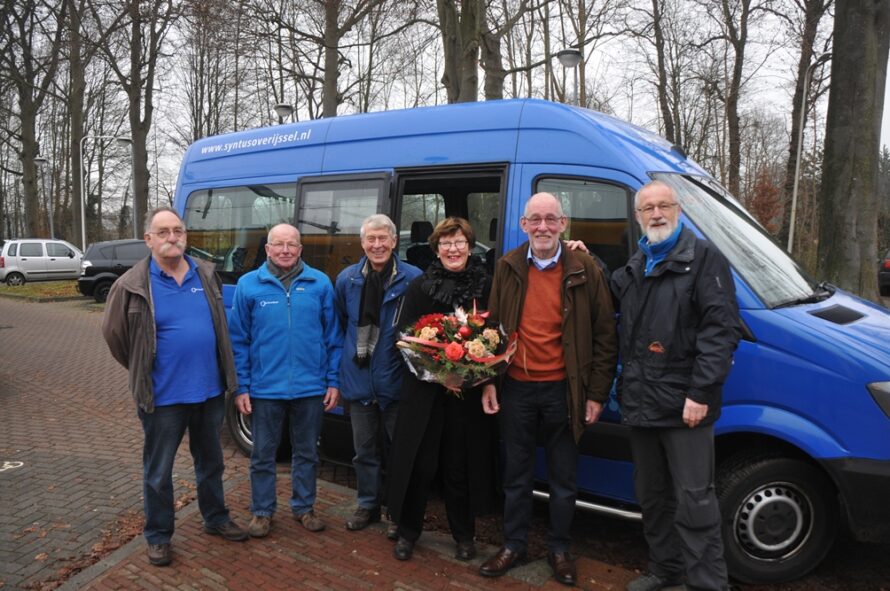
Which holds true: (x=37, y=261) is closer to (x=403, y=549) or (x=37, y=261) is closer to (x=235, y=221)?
(x=235, y=221)

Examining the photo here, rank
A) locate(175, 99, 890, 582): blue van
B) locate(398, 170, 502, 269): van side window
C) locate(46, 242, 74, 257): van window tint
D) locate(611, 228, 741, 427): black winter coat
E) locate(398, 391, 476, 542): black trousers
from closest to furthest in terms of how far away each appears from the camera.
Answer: locate(611, 228, 741, 427): black winter coat
locate(175, 99, 890, 582): blue van
locate(398, 391, 476, 542): black trousers
locate(398, 170, 502, 269): van side window
locate(46, 242, 74, 257): van window tint

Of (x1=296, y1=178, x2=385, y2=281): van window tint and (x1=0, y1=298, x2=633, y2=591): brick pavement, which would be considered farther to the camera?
(x1=296, y1=178, x2=385, y2=281): van window tint

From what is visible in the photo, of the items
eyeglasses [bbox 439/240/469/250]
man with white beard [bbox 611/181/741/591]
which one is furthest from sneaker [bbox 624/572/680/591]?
eyeglasses [bbox 439/240/469/250]

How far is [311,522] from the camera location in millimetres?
4105

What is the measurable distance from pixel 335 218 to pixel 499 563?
2801 mm

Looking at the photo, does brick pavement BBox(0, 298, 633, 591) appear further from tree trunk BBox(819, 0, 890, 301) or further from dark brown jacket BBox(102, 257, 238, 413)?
tree trunk BBox(819, 0, 890, 301)

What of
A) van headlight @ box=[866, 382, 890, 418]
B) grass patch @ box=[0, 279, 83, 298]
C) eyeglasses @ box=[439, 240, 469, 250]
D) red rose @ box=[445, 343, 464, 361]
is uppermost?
eyeglasses @ box=[439, 240, 469, 250]

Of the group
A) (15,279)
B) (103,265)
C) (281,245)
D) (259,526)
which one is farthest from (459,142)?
(15,279)

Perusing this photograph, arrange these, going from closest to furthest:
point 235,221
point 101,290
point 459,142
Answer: point 459,142, point 235,221, point 101,290

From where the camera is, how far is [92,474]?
5102mm

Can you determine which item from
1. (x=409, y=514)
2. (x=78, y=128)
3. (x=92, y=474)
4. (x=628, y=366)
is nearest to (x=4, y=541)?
(x=92, y=474)

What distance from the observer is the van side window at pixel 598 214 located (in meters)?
3.75

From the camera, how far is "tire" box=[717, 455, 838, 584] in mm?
3326

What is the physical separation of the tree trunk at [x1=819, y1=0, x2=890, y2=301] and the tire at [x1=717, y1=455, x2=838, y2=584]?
639 centimetres
